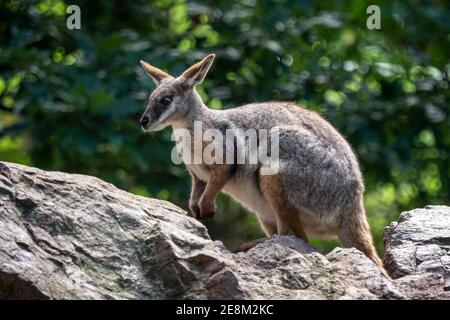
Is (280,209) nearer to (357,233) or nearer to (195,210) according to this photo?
(357,233)

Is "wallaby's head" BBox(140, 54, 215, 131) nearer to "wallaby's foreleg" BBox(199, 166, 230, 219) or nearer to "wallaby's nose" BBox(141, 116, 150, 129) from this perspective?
"wallaby's nose" BBox(141, 116, 150, 129)

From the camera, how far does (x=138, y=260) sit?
319 inches

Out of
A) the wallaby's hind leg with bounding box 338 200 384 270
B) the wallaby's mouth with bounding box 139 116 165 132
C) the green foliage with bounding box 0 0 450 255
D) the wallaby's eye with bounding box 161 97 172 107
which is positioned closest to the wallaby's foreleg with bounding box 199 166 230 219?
the wallaby's mouth with bounding box 139 116 165 132

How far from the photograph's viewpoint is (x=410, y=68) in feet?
59.8

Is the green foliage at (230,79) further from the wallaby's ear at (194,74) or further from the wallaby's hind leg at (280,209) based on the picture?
the wallaby's hind leg at (280,209)

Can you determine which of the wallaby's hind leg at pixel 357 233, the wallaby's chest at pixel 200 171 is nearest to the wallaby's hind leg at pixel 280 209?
the wallaby's hind leg at pixel 357 233

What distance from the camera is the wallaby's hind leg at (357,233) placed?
9766 millimetres

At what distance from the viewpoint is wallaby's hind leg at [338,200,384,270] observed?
32.0 feet

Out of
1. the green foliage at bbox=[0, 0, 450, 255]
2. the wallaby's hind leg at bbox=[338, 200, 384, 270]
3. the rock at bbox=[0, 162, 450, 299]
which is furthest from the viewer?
the green foliage at bbox=[0, 0, 450, 255]

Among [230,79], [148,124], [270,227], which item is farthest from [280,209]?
[230,79]

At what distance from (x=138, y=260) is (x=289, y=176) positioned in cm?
227

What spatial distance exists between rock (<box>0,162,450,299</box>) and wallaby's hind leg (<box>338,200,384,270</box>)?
719mm

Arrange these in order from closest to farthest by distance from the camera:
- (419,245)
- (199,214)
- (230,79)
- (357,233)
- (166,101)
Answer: (419,245), (357,233), (199,214), (166,101), (230,79)
